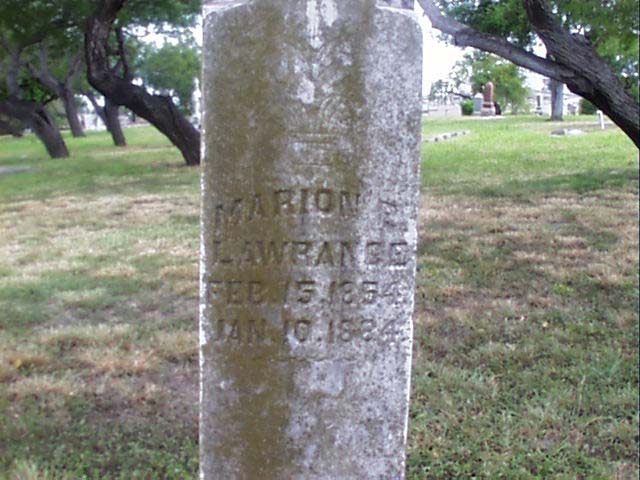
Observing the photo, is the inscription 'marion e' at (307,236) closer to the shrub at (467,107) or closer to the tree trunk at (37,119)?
the tree trunk at (37,119)

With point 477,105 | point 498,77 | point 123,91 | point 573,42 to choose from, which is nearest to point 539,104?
point 477,105

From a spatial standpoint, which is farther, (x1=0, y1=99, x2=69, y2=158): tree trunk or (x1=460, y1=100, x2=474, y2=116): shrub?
(x1=460, y1=100, x2=474, y2=116): shrub

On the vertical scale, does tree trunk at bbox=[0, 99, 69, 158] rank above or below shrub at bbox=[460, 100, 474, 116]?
below

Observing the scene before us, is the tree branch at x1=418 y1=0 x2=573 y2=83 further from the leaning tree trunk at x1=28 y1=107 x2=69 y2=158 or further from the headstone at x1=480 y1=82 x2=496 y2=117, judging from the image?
the headstone at x1=480 y1=82 x2=496 y2=117

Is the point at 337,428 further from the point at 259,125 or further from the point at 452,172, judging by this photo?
the point at 452,172

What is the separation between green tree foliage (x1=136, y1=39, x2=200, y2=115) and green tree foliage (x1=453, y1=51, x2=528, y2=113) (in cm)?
1339

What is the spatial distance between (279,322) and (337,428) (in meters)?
0.43

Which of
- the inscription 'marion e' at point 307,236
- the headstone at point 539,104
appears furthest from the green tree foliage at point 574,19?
the headstone at point 539,104

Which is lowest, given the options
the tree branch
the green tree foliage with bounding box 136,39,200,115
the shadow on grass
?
the shadow on grass

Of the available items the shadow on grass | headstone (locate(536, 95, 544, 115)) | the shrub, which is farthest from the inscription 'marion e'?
headstone (locate(536, 95, 544, 115))

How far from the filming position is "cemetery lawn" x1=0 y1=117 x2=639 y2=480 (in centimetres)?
359

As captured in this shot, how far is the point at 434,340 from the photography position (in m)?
4.91

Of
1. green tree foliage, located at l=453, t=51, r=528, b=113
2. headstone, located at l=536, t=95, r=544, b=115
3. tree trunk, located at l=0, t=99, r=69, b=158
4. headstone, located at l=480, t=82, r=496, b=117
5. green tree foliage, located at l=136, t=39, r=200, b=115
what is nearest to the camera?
green tree foliage, located at l=453, t=51, r=528, b=113

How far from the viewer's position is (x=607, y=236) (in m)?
7.53
